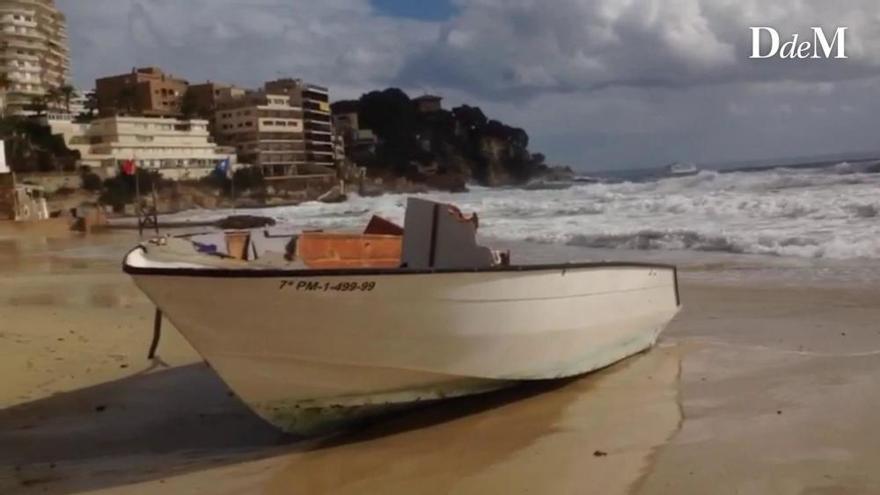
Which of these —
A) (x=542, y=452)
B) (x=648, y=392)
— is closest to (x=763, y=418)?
(x=648, y=392)

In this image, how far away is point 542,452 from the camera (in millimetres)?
5086

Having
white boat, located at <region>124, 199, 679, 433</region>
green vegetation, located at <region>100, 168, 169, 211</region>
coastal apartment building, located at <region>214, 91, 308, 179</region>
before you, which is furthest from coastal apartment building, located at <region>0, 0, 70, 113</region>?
white boat, located at <region>124, 199, 679, 433</region>

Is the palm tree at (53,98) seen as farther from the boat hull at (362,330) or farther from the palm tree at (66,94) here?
the boat hull at (362,330)

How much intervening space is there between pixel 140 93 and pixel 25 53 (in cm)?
1315

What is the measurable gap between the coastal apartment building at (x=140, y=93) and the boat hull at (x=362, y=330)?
317 ft

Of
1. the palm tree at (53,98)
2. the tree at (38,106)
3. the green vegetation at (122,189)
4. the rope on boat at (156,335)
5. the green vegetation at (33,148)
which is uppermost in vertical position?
the palm tree at (53,98)

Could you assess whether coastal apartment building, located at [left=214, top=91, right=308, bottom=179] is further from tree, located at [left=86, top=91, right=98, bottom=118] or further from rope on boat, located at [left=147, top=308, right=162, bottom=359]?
rope on boat, located at [left=147, top=308, right=162, bottom=359]

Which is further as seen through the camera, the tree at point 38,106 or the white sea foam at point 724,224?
the tree at point 38,106

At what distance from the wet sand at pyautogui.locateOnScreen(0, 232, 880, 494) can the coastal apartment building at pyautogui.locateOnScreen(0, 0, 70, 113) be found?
92546mm

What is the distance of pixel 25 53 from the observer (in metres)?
100

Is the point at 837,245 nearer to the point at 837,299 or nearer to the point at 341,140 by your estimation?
the point at 837,299

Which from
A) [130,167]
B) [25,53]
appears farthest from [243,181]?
[130,167]

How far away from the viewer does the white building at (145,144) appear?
81000 mm

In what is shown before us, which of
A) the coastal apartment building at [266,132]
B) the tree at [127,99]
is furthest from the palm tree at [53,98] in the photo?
the coastal apartment building at [266,132]
